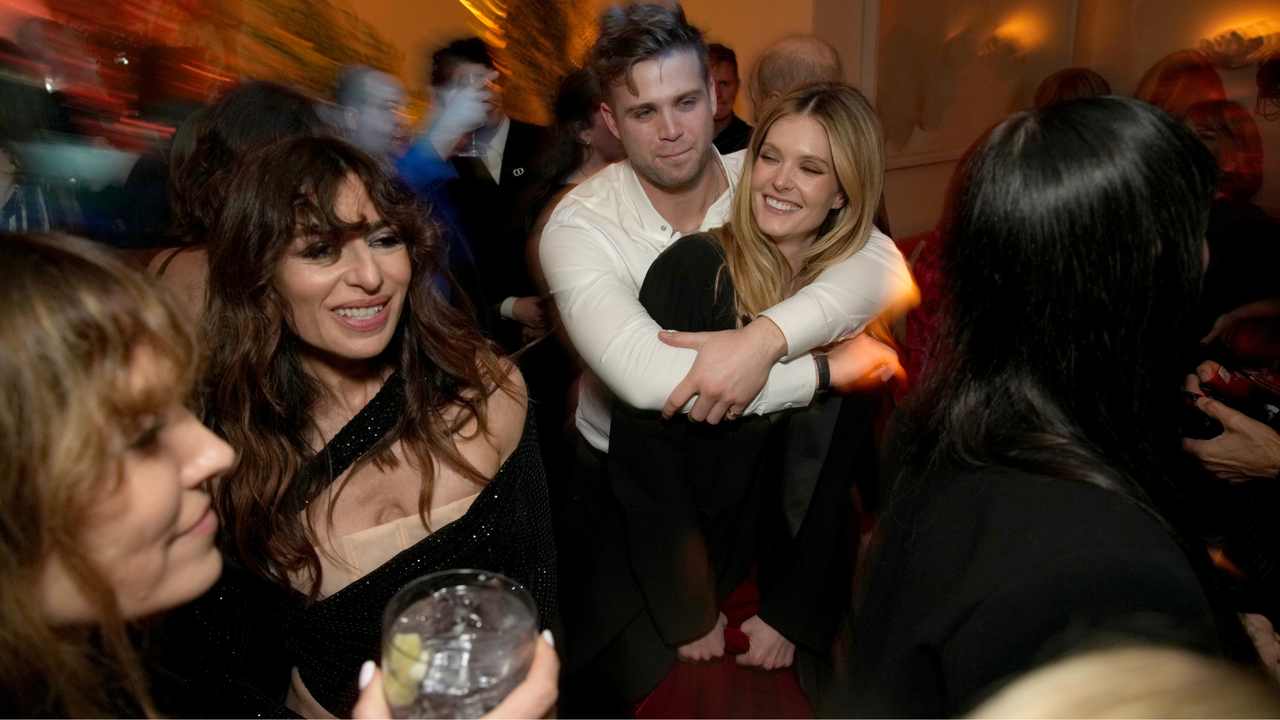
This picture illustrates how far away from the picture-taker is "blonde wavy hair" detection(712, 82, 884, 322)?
1.84m

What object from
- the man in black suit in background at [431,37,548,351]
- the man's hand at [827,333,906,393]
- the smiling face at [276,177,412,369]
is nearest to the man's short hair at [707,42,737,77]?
the man in black suit in background at [431,37,548,351]

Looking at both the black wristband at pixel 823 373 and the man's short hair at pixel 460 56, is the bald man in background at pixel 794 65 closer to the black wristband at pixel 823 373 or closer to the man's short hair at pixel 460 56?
the man's short hair at pixel 460 56

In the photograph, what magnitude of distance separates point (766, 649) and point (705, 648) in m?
0.14

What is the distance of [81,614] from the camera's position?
33.2 inches

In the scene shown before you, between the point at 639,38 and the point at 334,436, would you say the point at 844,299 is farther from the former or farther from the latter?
the point at 334,436

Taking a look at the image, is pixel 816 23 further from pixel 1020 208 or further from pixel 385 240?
pixel 1020 208

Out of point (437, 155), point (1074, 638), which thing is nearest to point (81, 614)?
point (1074, 638)

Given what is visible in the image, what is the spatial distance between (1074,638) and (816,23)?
4.79 metres

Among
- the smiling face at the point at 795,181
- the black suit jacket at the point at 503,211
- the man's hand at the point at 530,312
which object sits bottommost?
the man's hand at the point at 530,312

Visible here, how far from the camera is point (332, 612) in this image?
149 cm

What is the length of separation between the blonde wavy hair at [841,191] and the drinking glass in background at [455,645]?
3.62 feet

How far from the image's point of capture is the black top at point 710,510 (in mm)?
1585

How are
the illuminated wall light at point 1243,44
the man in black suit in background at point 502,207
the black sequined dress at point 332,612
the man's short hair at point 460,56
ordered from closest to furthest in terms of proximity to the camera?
the black sequined dress at point 332,612, the man in black suit in background at point 502,207, the man's short hair at point 460,56, the illuminated wall light at point 1243,44

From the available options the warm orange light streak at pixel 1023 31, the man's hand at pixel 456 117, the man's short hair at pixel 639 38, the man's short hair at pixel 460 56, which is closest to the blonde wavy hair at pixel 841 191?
the man's short hair at pixel 639 38
